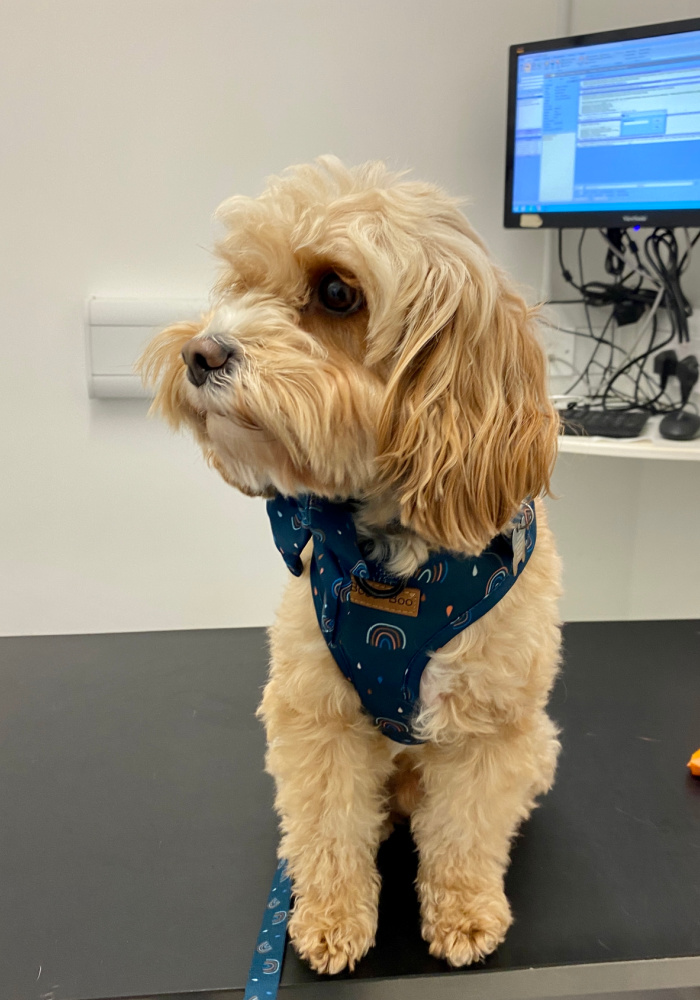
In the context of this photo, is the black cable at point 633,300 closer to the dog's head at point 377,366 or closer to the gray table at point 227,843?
the gray table at point 227,843

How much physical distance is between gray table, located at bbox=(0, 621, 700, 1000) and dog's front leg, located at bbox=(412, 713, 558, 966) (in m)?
0.03

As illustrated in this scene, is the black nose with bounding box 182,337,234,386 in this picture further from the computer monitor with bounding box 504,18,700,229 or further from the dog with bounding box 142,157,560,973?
the computer monitor with bounding box 504,18,700,229

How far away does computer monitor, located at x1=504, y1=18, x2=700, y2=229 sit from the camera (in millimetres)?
1453

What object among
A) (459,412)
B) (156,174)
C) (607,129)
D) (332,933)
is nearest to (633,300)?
(607,129)

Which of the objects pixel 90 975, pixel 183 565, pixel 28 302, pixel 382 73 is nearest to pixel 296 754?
pixel 90 975

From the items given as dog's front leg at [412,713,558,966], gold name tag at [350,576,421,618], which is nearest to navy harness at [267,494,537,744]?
gold name tag at [350,576,421,618]

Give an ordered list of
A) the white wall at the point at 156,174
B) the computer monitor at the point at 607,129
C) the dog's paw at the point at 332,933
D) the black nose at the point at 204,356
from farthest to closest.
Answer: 1. the white wall at the point at 156,174
2. the computer monitor at the point at 607,129
3. the dog's paw at the point at 332,933
4. the black nose at the point at 204,356

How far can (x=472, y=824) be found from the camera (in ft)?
2.70

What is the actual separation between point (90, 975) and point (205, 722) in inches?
16.5

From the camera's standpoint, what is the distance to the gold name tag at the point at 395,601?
74 centimetres

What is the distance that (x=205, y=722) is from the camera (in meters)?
1.12

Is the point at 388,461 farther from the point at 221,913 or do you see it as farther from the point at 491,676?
the point at 221,913

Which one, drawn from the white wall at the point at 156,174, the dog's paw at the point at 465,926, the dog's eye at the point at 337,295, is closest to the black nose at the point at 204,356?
the dog's eye at the point at 337,295

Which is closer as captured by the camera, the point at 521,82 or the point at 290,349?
the point at 290,349
